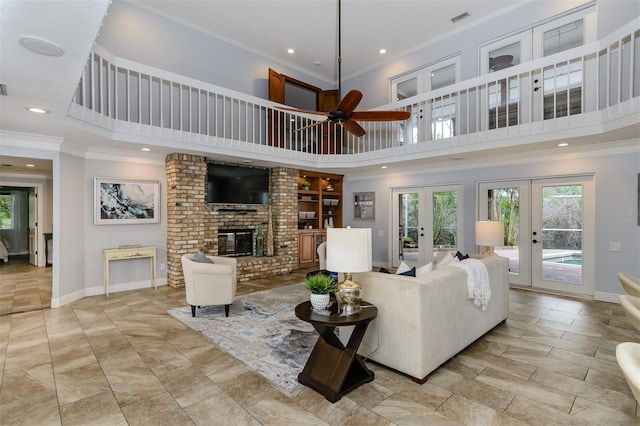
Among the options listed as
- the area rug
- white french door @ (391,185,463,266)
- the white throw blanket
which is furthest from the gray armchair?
white french door @ (391,185,463,266)

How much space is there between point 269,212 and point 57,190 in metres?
3.89

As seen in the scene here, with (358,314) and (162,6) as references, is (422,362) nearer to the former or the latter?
(358,314)

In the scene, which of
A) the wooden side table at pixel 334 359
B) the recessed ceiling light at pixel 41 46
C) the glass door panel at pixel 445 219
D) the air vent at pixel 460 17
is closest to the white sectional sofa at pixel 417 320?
the wooden side table at pixel 334 359

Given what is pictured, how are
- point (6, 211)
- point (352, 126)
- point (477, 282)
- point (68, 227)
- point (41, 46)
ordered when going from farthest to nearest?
point (6, 211)
point (68, 227)
point (352, 126)
point (477, 282)
point (41, 46)

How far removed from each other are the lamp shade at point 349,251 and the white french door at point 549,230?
4775mm

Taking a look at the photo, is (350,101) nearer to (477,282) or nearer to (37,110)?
(477,282)

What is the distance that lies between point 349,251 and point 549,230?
16.3 ft

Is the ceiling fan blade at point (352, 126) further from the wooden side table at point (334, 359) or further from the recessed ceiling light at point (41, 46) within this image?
the recessed ceiling light at point (41, 46)

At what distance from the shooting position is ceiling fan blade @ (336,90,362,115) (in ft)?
11.6

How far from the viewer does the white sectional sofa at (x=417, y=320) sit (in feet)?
8.48

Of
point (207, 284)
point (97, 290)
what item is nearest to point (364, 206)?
point (207, 284)

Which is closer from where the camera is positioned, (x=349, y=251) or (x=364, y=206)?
(x=349, y=251)

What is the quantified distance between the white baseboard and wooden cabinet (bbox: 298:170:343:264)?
3505 mm

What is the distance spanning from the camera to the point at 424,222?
7336 millimetres
